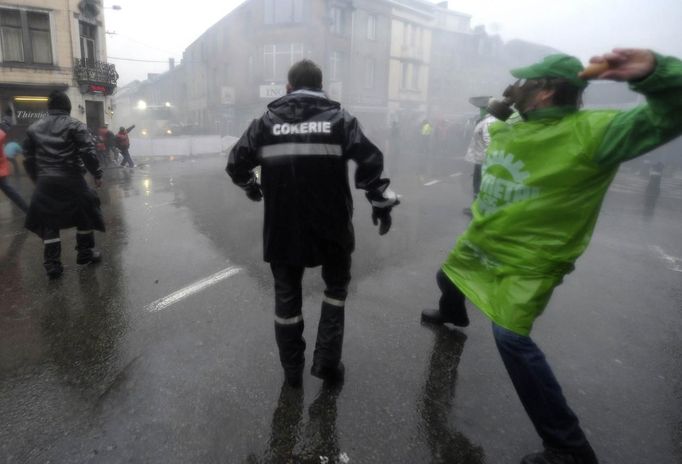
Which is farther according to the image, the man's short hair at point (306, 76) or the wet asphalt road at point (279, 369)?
the man's short hair at point (306, 76)

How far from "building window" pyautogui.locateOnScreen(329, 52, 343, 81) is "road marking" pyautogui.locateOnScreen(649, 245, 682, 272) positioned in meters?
27.7

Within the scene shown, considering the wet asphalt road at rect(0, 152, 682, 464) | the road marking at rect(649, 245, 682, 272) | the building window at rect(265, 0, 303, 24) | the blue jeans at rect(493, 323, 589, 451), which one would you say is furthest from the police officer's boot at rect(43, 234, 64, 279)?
the building window at rect(265, 0, 303, 24)

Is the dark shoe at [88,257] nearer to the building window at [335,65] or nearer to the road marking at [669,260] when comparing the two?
the road marking at [669,260]

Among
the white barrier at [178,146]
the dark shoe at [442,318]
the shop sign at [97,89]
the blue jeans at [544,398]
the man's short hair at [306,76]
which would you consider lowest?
the dark shoe at [442,318]

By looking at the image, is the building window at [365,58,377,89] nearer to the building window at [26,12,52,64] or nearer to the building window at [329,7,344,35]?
the building window at [329,7,344,35]

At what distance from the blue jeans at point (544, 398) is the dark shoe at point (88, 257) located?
14.5 ft

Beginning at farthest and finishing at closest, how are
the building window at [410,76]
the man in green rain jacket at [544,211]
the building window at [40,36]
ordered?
the building window at [410,76], the building window at [40,36], the man in green rain jacket at [544,211]

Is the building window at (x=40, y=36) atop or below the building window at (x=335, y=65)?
below

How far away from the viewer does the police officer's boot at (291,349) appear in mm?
2414

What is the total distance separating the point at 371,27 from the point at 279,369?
34.4 meters

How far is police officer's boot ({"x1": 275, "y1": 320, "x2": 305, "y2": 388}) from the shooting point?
7.92ft

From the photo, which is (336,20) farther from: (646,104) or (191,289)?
(646,104)

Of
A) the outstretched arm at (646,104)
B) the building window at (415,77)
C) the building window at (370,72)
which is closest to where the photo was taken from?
the outstretched arm at (646,104)

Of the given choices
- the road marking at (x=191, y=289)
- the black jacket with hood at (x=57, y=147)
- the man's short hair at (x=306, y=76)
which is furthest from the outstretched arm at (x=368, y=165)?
the black jacket with hood at (x=57, y=147)
